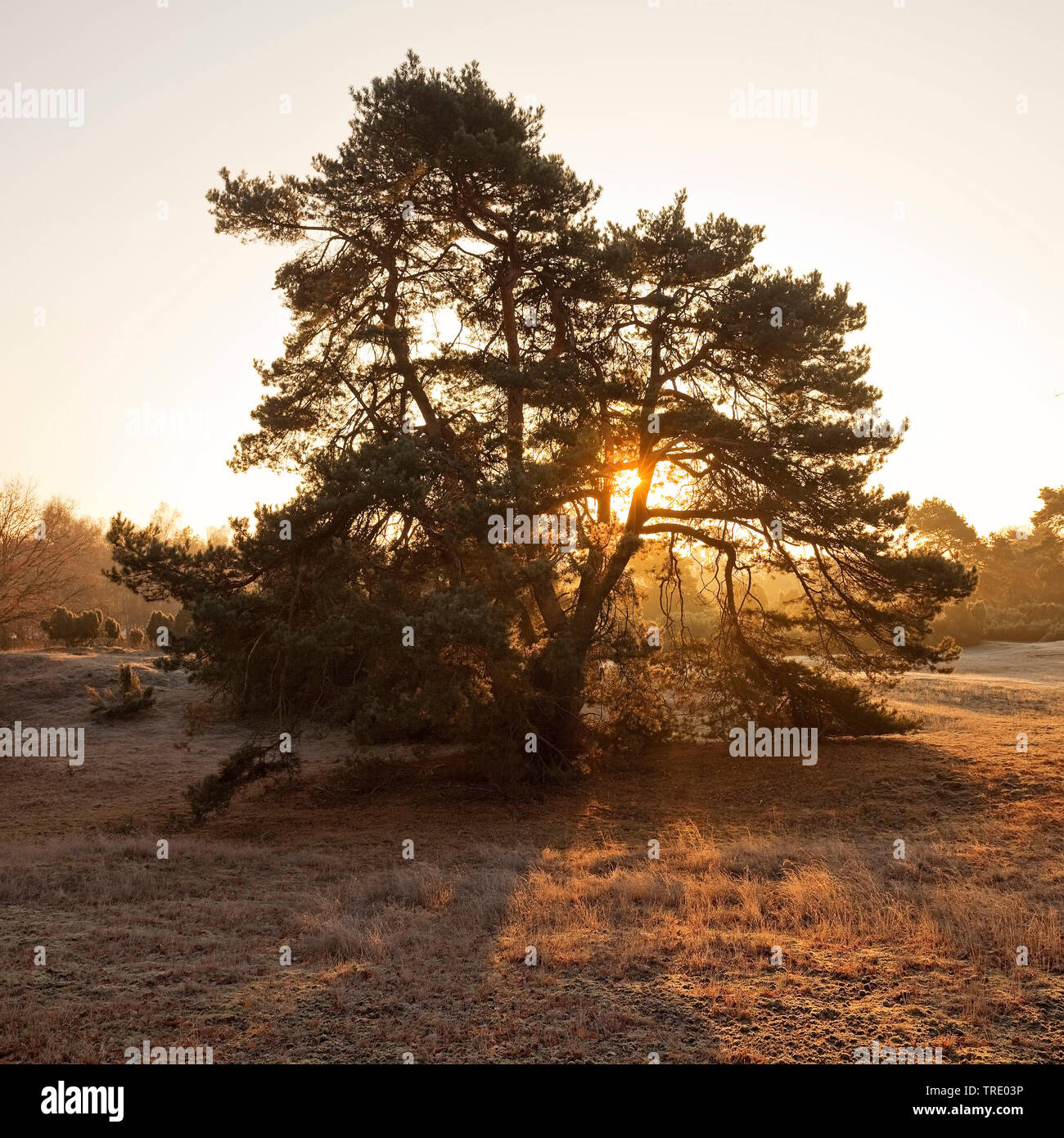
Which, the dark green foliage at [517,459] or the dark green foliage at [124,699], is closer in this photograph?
the dark green foliage at [517,459]

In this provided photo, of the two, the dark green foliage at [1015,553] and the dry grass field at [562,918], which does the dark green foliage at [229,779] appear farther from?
the dark green foliage at [1015,553]

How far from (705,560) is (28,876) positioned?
49.8ft

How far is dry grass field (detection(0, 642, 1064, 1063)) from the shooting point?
5.23m

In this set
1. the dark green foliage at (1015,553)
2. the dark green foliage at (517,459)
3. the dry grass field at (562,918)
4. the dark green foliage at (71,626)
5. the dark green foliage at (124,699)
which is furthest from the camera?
the dark green foliage at (1015,553)

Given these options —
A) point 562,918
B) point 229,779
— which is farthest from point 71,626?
point 562,918

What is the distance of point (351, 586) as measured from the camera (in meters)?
13.4

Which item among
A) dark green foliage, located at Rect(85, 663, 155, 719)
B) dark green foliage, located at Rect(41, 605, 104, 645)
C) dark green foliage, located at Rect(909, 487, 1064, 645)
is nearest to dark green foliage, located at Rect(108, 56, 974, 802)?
dark green foliage, located at Rect(85, 663, 155, 719)

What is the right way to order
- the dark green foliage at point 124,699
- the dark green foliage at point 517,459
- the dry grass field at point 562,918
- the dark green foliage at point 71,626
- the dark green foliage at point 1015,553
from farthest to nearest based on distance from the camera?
the dark green foliage at point 1015,553 < the dark green foliage at point 71,626 < the dark green foliage at point 124,699 < the dark green foliage at point 517,459 < the dry grass field at point 562,918

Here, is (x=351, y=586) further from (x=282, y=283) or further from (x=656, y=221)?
(x=656, y=221)

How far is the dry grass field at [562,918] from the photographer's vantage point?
206 inches

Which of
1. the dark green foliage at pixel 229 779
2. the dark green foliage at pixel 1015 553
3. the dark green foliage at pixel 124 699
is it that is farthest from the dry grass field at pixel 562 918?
the dark green foliage at pixel 1015 553

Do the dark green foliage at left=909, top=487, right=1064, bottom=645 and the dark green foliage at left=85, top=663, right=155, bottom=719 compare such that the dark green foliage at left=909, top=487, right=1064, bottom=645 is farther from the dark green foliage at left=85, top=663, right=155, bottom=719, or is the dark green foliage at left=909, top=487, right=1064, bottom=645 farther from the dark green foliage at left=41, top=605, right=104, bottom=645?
the dark green foliage at left=41, top=605, right=104, bottom=645

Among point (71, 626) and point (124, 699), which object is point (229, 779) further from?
point (71, 626)
